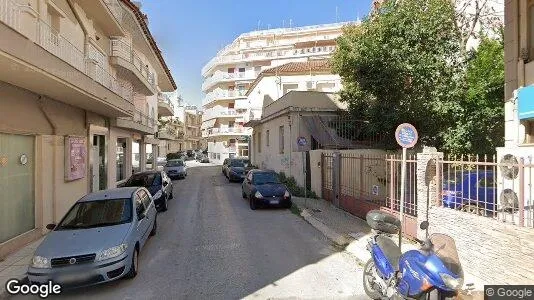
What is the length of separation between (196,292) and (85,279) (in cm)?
170

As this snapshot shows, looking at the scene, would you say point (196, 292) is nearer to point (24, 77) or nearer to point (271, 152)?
point (24, 77)

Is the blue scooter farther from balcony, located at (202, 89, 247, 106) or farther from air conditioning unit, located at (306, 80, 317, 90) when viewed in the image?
balcony, located at (202, 89, 247, 106)

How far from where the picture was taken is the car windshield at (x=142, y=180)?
42.5 feet

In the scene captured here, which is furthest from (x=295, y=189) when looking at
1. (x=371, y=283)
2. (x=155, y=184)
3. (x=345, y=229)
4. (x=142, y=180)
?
(x=371, y=283)

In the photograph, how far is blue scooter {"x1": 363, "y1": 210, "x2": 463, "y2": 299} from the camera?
12.2 ft

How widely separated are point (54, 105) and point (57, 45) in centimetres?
175

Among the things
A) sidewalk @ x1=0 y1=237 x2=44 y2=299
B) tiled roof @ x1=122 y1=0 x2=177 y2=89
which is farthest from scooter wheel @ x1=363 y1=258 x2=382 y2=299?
tiled roof @ x1=122 y1=0 x2=177 y2=89

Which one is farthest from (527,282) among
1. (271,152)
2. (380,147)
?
(271,152)

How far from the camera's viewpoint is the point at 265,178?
554 inches

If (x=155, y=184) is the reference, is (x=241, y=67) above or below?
above

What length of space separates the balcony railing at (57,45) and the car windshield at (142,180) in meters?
3.73

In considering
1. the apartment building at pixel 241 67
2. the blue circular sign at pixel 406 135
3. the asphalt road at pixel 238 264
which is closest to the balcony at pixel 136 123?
the asphalt road at pixel 238 264

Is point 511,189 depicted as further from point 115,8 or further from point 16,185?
point 115,8

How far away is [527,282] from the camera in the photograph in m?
4.77
